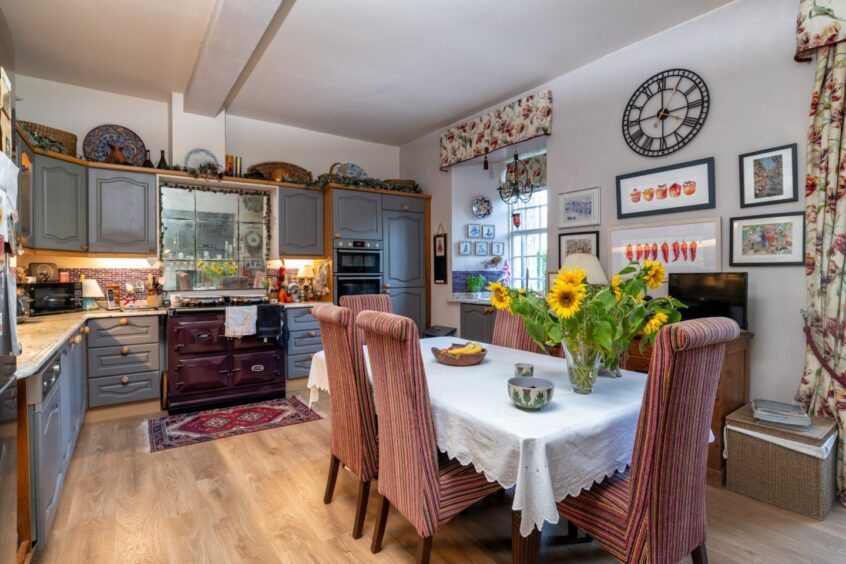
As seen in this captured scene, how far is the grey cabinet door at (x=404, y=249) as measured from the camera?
4969 mm

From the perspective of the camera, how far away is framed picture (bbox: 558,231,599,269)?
3379 mm

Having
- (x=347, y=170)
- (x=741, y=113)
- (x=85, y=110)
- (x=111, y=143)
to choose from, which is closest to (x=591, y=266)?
(x=741, y=113)

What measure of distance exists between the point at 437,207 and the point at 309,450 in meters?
3.14

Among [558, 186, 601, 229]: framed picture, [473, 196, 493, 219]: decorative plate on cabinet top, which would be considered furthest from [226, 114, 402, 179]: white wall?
[558, 186, 601, 229]: framed picture

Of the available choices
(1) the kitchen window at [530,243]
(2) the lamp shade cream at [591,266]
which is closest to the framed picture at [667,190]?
(2) the lamp shade cream at [591,266]

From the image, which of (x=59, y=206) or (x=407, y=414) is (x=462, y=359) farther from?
(x=59, y=206)

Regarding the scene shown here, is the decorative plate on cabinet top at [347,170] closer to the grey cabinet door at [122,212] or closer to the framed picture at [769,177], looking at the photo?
the grey cabinet door at [122,212]

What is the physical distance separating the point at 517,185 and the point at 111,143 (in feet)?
13.3

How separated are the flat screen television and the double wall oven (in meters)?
2.99

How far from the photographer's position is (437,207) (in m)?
5.11

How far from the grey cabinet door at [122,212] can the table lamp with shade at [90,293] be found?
1.13 ft

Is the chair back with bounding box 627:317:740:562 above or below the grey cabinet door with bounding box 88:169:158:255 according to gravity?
below

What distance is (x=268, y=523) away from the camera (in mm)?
2029

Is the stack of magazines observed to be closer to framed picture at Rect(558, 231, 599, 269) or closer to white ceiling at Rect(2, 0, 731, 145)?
framed picture at Rect(558, 231, 599, 269)
